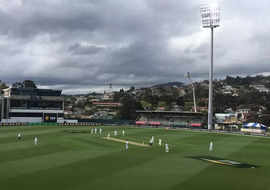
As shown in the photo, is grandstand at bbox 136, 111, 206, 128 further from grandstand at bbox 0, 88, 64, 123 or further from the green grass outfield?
the green grass outfield

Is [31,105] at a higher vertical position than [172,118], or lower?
higher

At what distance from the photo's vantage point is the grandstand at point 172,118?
340ft

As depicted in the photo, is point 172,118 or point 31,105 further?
point 172,118

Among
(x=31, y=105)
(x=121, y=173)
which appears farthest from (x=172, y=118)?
(x=121, y=173)

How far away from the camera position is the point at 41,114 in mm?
102875

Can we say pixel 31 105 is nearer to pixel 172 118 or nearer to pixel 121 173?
pixel 172 118

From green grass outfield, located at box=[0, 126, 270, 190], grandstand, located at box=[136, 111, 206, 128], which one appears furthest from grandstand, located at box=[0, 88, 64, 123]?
green grass outfield, located at box=[0, 126, 270, 190]

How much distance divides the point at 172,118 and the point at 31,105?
51.2 metres

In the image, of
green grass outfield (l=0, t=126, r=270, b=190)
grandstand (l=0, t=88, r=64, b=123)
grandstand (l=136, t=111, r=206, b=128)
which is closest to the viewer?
green grass outfield (l=0, t=126, r=270, b=190)

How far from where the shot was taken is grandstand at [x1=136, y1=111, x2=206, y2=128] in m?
104

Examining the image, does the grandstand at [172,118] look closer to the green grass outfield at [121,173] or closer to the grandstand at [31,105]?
the grandstand at [31,105]

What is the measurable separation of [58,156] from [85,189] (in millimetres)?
11547

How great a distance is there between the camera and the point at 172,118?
356 feet

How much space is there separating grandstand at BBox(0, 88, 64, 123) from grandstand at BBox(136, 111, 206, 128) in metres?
30.8
